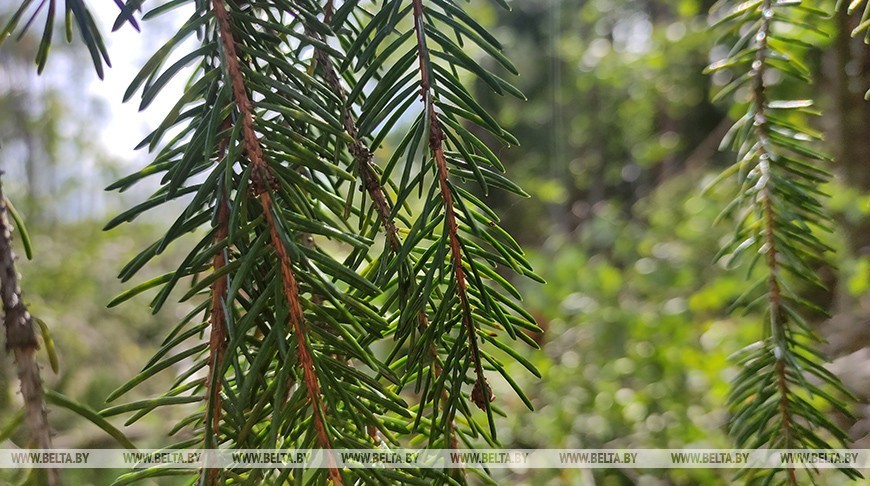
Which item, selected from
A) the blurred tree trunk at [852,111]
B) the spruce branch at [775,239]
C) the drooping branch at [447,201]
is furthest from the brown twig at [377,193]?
the blurred tree trunk at [852,111]

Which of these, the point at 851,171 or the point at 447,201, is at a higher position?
the point at 447,201

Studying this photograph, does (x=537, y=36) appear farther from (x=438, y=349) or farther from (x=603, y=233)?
(x=438, y=349)

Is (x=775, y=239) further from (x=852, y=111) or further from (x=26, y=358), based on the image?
(x=852, y=111)

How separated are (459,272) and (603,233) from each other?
4.43 ft

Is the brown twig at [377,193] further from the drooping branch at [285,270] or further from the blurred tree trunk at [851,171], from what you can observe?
the blurred tree trunk at [851,171]

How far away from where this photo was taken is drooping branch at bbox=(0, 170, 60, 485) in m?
0.14

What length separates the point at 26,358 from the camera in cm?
15

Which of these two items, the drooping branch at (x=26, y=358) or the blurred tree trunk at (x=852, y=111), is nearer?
the drooping branch at (x=26, y=358)

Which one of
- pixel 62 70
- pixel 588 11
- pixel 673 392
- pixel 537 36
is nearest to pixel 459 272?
pixel 673 392

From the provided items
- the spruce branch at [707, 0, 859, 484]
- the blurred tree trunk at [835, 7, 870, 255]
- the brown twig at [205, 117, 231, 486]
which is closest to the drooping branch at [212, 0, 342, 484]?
the brown twig at [205, 117, 231, 486]

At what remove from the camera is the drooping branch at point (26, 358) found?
0.14m

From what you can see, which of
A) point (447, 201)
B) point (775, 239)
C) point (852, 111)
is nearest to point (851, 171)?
point (852, 111)

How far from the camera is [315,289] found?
0.16 metres

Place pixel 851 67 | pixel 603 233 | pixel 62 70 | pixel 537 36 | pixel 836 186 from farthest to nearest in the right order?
pixel 537 36, pixel 62 70, pixel 603 233, pixel 836 186, pixel 851 67
